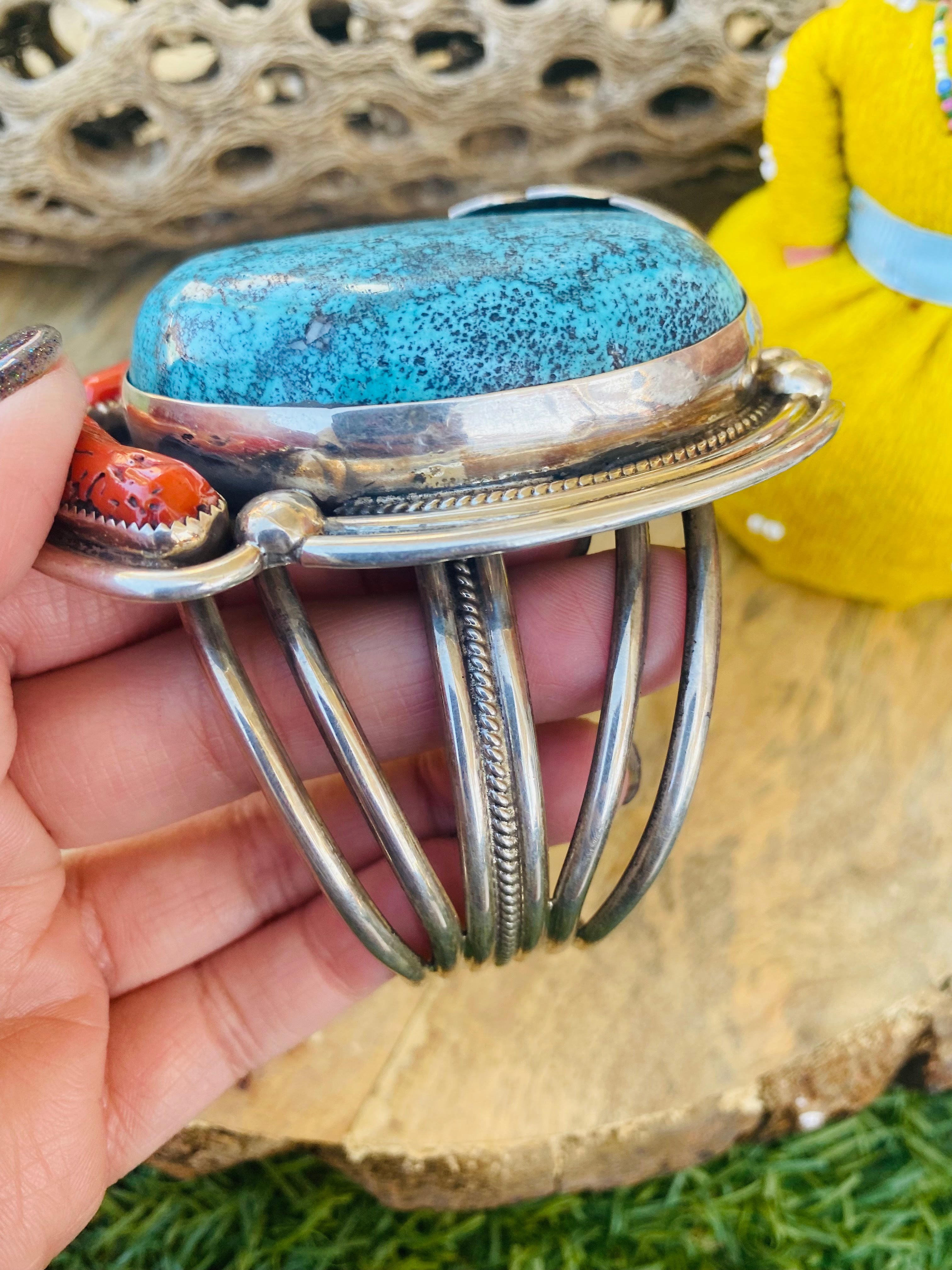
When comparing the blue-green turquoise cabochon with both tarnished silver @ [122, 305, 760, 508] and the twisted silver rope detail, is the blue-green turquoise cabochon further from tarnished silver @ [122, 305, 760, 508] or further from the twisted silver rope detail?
the twisted silver rope detail

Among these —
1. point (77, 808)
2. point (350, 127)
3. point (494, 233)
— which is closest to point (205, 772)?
point (77, 808)

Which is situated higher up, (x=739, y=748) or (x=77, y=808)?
(x=77, y=808)

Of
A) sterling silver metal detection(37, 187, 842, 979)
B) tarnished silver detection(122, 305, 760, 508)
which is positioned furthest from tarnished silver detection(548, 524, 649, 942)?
tarnished silver detection(122, 305, 760, 508)

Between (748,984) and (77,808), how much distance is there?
2.31 feet

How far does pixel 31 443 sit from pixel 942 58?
0.76m

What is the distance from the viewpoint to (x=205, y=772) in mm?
833

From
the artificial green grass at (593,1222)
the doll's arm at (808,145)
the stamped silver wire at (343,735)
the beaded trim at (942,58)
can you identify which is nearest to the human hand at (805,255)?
the doll's arm at (808,145)

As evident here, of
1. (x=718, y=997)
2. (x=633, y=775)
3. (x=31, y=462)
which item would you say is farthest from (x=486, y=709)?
→ (x=718, y=997)

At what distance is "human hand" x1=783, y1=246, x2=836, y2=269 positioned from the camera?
97 cm

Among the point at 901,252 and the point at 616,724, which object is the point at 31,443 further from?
the point at 901,252

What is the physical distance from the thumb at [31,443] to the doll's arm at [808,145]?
2.26ft

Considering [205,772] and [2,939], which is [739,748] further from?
[2,939]

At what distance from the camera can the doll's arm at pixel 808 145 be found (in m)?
0.85

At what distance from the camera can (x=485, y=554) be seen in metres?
0.59
